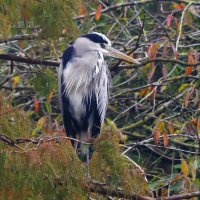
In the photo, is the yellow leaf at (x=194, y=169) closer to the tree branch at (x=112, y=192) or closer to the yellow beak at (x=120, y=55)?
the yellow beak at (x=120, y=55)

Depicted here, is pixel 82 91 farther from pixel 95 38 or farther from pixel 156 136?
pixel 156 136

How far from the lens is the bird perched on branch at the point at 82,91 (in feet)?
11.7

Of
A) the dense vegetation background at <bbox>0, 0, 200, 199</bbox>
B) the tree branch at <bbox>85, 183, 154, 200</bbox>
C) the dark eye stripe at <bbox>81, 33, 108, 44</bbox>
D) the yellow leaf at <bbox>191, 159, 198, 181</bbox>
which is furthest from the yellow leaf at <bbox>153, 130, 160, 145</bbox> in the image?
the tree branch at <bbox>85, 183, 154, 200</bbox>

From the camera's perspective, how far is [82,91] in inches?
142

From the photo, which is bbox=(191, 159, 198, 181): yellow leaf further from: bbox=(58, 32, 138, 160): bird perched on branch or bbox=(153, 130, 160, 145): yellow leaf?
bbox=(58, 32, 138, 160): bird perched on branch

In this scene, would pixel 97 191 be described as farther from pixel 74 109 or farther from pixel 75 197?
pixel 74 109

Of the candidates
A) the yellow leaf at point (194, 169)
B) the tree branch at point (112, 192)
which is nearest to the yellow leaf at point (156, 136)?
the yellow leaf at point (194, 169)

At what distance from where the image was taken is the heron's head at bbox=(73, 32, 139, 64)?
3.68 meters

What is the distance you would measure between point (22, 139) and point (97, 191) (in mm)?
335

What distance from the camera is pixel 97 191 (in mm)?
2564

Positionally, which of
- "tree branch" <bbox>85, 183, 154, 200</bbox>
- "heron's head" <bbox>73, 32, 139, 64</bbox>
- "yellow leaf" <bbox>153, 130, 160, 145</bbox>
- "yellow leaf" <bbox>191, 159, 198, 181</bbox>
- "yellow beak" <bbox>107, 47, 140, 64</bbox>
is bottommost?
"yellow leaf" <bbox>191, 159, 198, 181</bbox>

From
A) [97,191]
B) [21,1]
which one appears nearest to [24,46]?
[21,1]

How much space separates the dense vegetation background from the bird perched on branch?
7 centimetres

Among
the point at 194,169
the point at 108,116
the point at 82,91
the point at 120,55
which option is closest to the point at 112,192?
the point at 194,169
